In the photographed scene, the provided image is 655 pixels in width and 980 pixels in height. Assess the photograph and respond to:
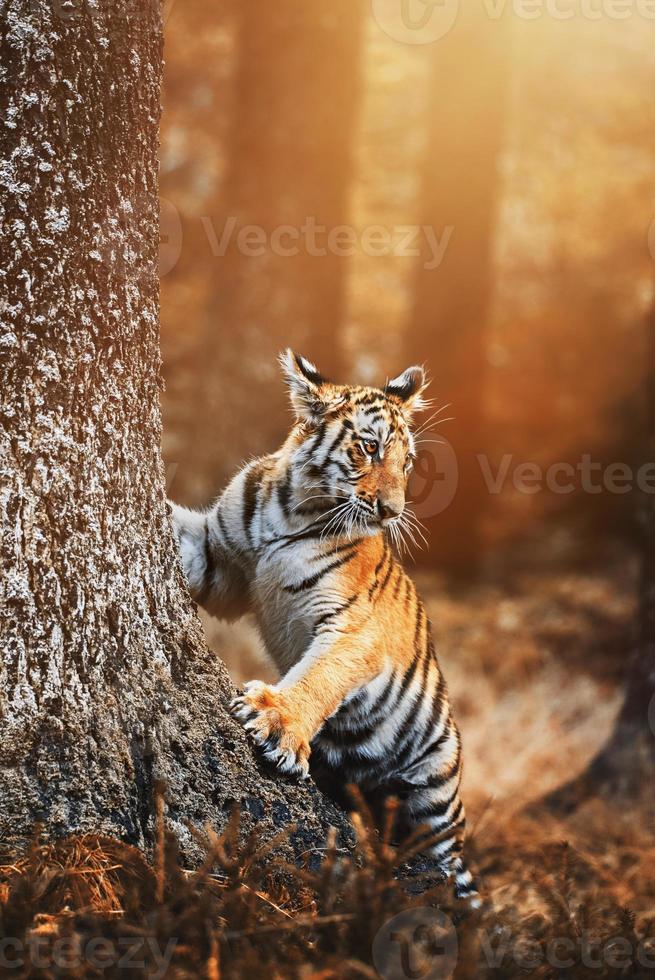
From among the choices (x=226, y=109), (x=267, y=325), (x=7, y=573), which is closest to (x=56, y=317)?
(x=7, y=573)

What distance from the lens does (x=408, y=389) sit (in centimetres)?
396

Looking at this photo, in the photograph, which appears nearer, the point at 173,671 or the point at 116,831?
the point at 116,831

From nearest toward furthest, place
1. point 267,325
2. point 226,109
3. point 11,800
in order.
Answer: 1. point 11,800
2. point 267,325
3. point 226,109

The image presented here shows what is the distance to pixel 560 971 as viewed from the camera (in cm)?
241

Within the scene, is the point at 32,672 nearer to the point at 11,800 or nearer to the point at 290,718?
the point at 11,800

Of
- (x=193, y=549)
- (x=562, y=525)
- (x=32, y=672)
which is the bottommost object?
(x=32, y=672)

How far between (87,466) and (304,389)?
43.9 inches

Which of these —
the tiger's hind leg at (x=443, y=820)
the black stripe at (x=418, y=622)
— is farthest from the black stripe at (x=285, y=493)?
the tiger's hind leg at (x=443, y=820)

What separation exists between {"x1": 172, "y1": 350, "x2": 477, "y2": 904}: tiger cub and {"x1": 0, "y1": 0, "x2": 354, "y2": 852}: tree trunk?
569 mm

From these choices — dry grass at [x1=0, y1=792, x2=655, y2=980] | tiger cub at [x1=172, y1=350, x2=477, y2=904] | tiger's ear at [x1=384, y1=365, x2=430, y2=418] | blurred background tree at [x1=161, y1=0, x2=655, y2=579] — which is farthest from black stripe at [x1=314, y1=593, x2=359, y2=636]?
blurred background tree at [x1=161, y1=0, x2=655, y2=579]

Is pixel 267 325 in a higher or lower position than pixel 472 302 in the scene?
lower

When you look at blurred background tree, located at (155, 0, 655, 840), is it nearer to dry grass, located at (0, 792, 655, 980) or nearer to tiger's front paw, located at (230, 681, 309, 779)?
tiger's front paw, located at (230, 681, 309, 779)

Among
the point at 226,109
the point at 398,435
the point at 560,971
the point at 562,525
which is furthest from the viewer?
the point at 226,109

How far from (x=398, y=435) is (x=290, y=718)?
1.11m
